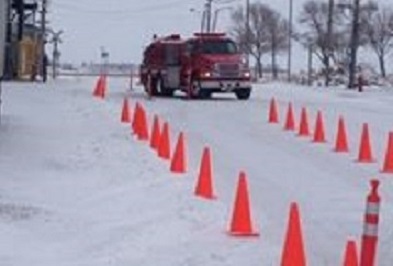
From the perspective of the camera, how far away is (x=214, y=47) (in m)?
44.6

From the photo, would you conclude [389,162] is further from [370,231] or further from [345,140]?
[370,231]

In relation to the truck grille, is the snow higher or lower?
lower

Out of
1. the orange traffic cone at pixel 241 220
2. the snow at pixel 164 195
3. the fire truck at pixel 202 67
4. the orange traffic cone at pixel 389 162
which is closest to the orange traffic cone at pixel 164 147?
the snow at pixel 164 195

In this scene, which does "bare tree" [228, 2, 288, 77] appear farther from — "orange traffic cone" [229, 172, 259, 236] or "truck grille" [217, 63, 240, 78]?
"orange traffic cone" [229, 172, 259, 236]

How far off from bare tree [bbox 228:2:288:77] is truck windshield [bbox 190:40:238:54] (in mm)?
84289

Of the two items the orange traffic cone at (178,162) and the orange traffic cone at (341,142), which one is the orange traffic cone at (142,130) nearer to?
the orange traffic cone at (341,142)

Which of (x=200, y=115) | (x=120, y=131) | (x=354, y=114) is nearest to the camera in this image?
(x=120, y=131)

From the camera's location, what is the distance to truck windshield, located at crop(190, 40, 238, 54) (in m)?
44.4

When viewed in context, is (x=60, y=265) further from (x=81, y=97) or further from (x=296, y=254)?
(x=81, y=97)

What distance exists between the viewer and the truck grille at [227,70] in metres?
43.6

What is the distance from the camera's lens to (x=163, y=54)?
46.9m

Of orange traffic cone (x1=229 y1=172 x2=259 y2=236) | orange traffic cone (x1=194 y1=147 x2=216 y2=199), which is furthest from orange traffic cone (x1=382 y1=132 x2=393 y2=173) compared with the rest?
orange traffic cone (x1=229 y1=172 x2=259 y2=236)

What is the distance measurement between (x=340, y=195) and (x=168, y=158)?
4.32 meters

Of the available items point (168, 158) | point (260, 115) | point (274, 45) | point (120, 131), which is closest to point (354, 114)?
point (260, 115)
